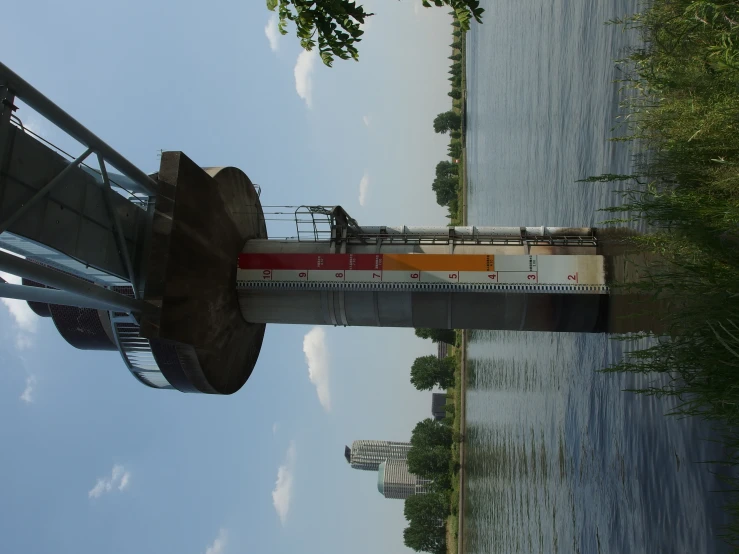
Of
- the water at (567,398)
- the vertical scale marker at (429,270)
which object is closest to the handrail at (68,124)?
the vertical scale marker at (429,270)

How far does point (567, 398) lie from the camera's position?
1067 inches

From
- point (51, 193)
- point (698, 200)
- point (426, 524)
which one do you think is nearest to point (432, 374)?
point (426, 524)

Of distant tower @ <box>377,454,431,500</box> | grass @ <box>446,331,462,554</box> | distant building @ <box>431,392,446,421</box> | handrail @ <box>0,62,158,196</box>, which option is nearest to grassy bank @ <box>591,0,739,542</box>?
handrail @ <box>0,62,158,196</box>

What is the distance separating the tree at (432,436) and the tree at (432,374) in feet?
17.2

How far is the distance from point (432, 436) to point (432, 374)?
8.02 metres

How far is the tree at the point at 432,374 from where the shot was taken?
80000 mm

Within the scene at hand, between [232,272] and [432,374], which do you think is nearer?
[232,272]

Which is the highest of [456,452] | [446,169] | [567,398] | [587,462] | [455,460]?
[446,169]

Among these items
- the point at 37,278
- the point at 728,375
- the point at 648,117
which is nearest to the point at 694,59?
the point at 648,117

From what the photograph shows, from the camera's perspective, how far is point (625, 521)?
742 inches

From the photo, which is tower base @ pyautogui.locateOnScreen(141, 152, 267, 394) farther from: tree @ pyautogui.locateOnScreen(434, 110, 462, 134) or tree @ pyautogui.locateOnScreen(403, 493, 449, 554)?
tree @ pyautogui.locateOnScreen(434, 110, 462, 134)

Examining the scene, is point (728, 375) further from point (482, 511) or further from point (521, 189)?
point (482, 511)

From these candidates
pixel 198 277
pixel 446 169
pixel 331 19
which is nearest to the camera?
pixel 331 19

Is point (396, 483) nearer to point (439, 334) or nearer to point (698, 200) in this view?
point (439, 334)
